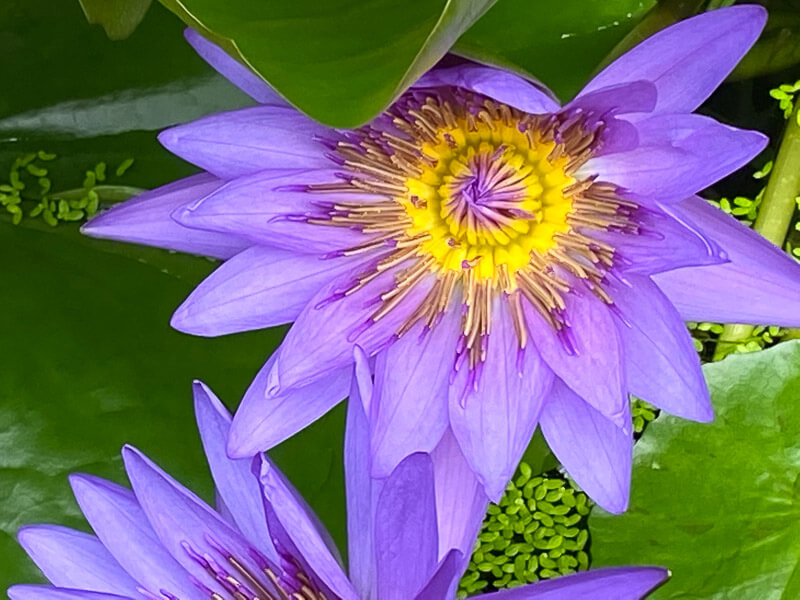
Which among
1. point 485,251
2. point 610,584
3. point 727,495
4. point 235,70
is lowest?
point 727,495

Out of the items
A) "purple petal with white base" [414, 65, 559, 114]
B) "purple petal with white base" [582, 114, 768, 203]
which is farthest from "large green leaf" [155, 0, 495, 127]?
"purple petal with white base" [582, 114, 768, 203]

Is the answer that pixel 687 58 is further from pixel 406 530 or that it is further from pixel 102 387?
pixel 102 387

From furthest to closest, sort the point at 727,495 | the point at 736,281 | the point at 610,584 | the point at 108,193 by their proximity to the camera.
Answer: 1. the point at 108,193
2. the point at 727,495
3. the point at 736,281
4. the point at 610,584

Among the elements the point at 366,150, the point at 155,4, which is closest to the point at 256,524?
the point at 366,150

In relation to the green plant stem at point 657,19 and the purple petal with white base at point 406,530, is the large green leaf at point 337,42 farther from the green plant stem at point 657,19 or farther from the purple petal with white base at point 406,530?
the green plant stem at point 657,19

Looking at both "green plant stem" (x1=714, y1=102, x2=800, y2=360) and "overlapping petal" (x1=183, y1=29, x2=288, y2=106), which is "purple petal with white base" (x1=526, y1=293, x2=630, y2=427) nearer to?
"overlapping petal" (x1=183, y1=29, x2=288, y2=106)

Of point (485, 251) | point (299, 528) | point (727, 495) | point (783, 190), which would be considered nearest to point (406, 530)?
point (299, 528)
